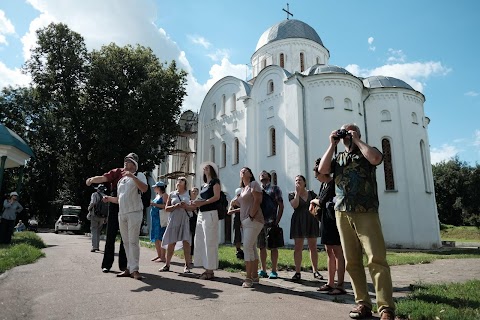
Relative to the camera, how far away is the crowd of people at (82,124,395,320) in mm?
3906

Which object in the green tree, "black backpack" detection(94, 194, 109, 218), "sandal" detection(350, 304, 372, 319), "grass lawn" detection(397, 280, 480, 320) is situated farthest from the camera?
the green tree

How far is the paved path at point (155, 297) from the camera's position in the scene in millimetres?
3943

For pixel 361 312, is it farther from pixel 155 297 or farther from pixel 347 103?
pixel 347 103

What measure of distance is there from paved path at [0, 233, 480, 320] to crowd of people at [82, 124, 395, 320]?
341 mm

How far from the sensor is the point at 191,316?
12.7ft

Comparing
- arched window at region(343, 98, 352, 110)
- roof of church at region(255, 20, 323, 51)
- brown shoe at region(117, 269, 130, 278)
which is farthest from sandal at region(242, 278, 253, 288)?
roof of church at region(255, 20, 323, 51)

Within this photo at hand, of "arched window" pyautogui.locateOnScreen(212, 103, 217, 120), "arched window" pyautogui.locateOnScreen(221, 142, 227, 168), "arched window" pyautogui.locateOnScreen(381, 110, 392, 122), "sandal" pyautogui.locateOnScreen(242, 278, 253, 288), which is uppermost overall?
"arched window" pyautogui.locateOnScreen(212, 103, 217, 120)

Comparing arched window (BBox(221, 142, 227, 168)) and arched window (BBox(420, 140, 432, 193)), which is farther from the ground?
arched window (BBox(221, 142, 227, 168))

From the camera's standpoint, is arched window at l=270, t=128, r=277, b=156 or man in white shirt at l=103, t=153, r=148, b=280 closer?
man in white shirt at l=103, t=153, r=148, b=280

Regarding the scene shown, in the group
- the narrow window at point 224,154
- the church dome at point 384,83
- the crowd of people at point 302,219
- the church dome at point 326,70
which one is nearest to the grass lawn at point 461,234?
the church dome at point 384,83

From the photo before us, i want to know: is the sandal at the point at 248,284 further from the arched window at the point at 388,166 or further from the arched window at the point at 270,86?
the arched window at the point at 270,86

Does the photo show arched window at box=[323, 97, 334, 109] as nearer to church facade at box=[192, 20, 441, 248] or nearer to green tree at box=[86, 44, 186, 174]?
church facade at box=[192, 20, 441, 248]

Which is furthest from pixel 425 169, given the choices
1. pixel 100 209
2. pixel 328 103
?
pixel 100 209

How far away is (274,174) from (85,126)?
14531mm
